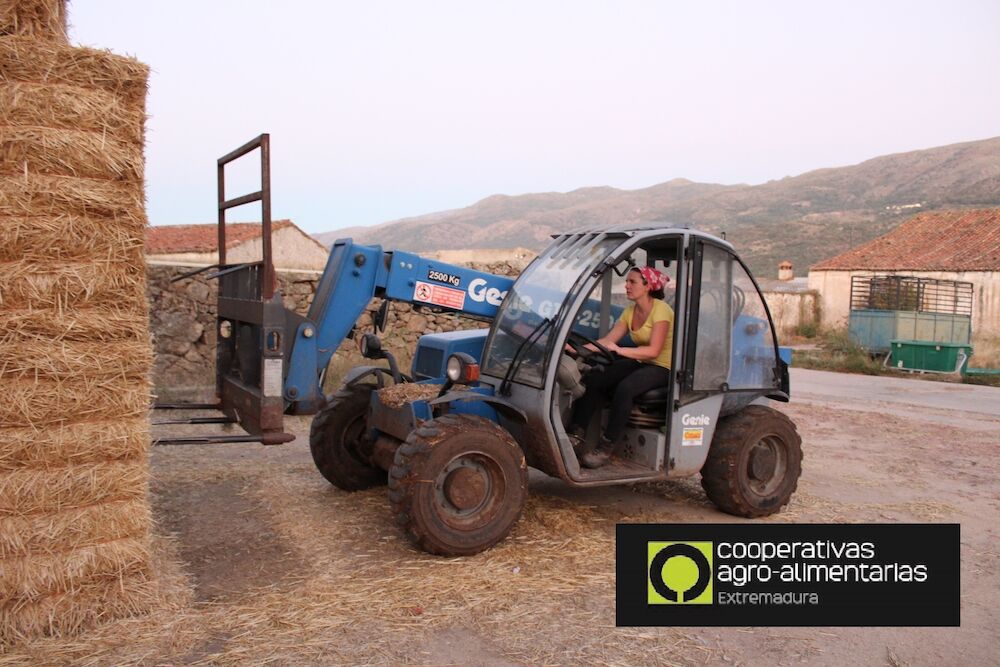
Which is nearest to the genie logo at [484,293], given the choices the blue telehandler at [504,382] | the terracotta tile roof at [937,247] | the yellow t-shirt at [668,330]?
the blue telehandler at [504,382]

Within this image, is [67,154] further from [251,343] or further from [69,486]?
[251,343]

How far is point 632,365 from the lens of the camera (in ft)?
20.0

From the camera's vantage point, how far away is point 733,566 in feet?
14.7

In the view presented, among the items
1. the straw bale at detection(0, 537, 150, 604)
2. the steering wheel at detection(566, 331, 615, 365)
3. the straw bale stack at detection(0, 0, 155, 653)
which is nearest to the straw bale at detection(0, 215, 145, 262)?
the straw bale stack at detection(0, 0, 155, 653)

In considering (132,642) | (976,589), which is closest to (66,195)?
(132,642)

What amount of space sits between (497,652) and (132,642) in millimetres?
1733

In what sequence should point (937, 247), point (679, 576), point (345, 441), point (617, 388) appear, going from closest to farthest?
point (679, 576)
point (617, 388)
point (345, 441)
point (937, 247)

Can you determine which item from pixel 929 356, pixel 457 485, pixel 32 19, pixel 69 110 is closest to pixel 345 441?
pixel 457 485

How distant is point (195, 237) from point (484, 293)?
920 inches

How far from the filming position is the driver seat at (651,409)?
6035 millimetres

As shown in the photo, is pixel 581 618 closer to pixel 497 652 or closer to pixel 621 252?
pixel 497 652

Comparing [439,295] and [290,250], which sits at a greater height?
[290,250]

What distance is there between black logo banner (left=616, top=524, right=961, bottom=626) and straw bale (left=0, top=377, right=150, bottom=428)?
8.62ft

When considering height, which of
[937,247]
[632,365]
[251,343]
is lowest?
[632,365]
